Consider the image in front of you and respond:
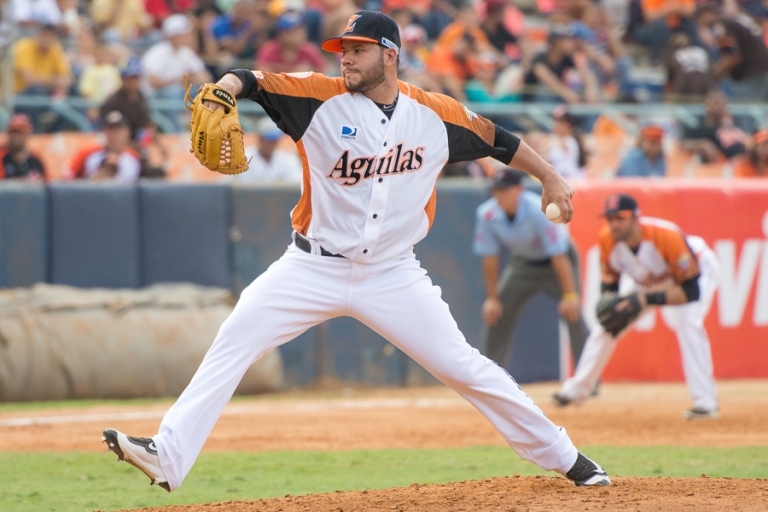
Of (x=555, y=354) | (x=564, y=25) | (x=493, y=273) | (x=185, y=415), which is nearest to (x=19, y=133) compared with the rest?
(x=493, y=273)

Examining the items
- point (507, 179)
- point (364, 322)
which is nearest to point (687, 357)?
point (507, 179)

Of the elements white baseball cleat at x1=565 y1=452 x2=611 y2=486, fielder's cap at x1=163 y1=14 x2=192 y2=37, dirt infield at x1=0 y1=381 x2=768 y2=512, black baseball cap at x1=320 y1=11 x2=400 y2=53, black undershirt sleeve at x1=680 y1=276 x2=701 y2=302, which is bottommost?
dirt infield at x1=0 y1=381 x2=768 y2=512

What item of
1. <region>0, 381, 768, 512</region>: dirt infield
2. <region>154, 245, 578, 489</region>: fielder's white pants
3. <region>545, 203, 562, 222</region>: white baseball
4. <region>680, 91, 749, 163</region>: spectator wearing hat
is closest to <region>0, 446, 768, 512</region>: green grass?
<region>0, 381, 768, 512</region>: dirt infield

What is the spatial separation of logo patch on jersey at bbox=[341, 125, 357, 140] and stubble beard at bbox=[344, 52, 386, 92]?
18 centimetres

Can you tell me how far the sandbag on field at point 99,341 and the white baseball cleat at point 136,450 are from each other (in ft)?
18.8

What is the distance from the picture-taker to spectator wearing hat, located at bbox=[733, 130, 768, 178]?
1329cm

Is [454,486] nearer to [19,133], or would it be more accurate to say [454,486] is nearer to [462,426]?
[462,426]

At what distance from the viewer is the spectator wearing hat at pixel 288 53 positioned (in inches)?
528

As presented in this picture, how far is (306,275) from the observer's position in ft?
15.9

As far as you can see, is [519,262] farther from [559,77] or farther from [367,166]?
[367,166]

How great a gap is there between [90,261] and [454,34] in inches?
289

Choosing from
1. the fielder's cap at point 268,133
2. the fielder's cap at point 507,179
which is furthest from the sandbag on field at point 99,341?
the fielder's cap at point 507,179

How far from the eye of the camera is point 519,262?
34.6 ft

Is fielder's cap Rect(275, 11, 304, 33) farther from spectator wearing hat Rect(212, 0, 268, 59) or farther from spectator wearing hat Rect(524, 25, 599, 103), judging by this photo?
spectator wearing hat Rect(524, 25, 599, 103)
